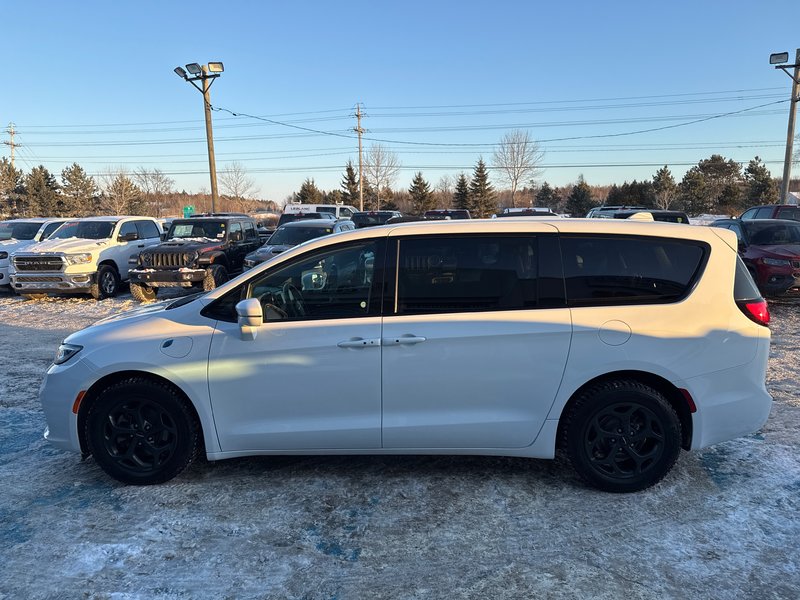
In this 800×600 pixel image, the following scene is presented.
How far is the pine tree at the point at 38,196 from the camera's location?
→ 5269 cm

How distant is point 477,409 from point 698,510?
151 cm

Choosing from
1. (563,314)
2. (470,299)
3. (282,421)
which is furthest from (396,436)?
(563,314)

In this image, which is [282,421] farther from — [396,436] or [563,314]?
[563,314]

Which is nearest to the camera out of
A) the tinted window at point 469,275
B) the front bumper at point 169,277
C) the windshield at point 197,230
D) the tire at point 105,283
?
the tinted window at point 469,275

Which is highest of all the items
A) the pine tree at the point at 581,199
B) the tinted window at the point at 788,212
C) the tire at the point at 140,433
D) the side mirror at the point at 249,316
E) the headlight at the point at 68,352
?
the pine tree at the point at 581,199

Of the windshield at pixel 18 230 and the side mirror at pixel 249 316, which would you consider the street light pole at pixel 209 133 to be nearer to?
the windshield at pixel 18 230

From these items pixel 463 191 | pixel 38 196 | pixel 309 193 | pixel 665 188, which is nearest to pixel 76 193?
pixel 38 196

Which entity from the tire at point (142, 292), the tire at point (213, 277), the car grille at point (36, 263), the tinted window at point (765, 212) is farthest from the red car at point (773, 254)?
the car grille at point (36, 263)

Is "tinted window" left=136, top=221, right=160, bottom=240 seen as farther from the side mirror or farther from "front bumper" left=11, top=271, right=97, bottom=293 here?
the side mirror

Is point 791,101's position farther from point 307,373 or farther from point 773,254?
point 307,373

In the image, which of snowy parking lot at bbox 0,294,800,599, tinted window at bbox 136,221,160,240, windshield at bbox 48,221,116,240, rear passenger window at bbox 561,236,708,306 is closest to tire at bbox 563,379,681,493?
snowy parking lot at bbox 0,294,800,599

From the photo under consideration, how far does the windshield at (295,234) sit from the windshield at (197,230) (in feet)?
4.36

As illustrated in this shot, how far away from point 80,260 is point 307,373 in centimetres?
1130

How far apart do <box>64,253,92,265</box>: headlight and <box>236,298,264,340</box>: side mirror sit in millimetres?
10913
